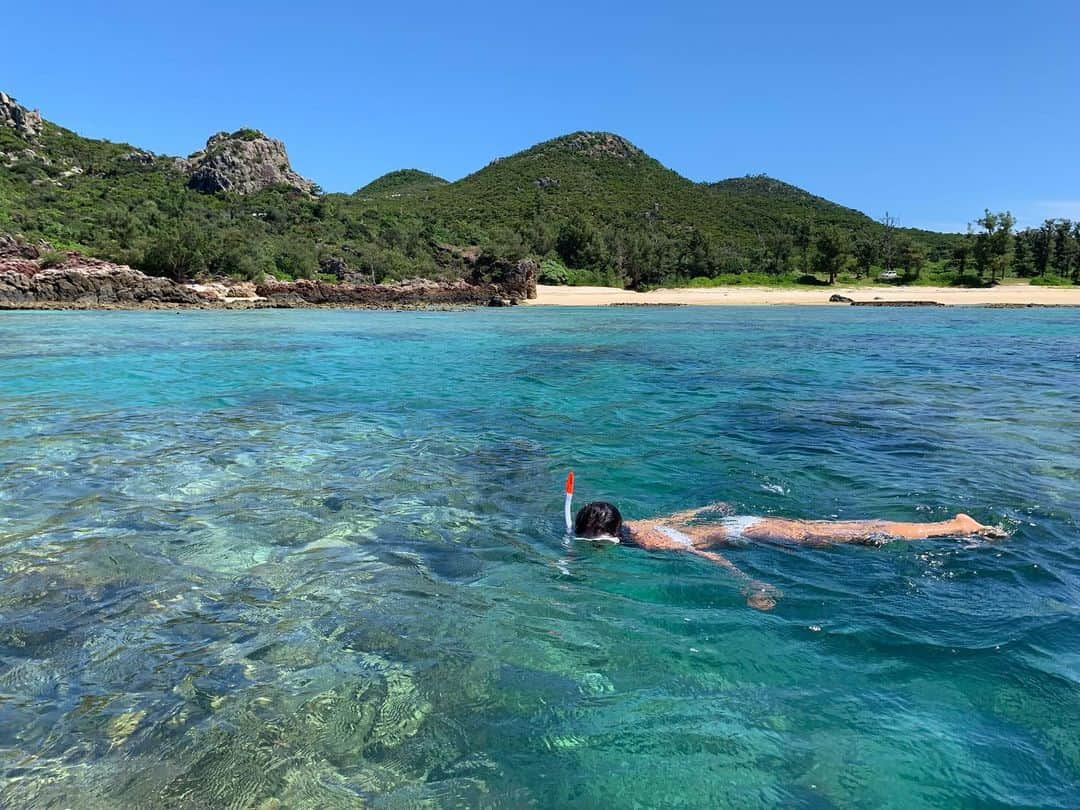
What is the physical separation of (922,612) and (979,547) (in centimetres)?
148

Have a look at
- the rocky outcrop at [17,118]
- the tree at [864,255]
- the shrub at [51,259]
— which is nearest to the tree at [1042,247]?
the tree at [864,255]

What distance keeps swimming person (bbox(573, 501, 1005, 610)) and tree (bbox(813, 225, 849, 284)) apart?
72.4 meters

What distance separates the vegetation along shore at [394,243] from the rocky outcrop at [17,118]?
0.21 metres

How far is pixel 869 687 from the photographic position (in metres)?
3.25

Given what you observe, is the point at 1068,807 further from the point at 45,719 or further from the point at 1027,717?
the point at 45,719

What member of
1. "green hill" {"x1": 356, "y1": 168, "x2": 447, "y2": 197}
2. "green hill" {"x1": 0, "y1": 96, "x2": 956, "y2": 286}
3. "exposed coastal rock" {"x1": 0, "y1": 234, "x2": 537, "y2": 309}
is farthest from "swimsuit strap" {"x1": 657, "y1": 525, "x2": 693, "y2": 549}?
"green hill" {"x1": 356, "y1": 168, "x2": 447, "y2": 197}

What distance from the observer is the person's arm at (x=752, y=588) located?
4.20 meters

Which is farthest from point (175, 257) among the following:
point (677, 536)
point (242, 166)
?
point (677, 536)

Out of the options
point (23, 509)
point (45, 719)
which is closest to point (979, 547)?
point (45, 719)

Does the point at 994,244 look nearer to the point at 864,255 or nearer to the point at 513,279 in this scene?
the point at 864,255

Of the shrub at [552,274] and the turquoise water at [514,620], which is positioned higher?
the shrub at [552,274]

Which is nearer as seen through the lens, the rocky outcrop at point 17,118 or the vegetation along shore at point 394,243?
the vegetation along shore at point 394,243

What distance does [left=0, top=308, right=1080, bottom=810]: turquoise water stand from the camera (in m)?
2.66

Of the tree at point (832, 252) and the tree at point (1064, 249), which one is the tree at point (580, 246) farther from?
the tree at point (1064, 249)
